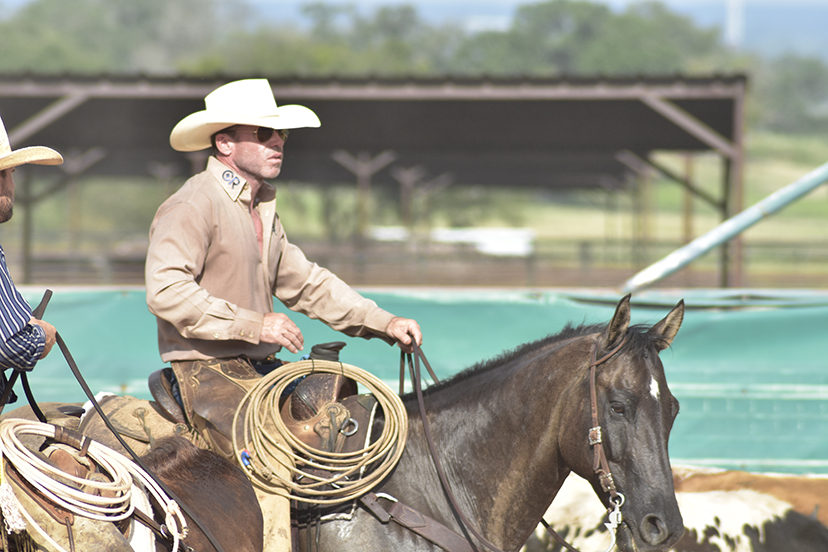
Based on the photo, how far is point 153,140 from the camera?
1717 centimetres

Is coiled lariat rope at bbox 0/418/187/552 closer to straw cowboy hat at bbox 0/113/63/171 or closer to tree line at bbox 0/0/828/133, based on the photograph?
straw cowboy hat at bbox 0/113/63/171

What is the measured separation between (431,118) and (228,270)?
39.7ft

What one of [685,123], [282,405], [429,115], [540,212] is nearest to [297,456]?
[282,405]

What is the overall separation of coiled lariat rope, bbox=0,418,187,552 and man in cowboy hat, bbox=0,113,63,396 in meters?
0.24

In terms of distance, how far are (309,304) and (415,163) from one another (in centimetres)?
1830

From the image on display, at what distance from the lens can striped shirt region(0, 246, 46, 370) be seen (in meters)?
2.25

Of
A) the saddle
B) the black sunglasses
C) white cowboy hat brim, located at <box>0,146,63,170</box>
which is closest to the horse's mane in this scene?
the saddle

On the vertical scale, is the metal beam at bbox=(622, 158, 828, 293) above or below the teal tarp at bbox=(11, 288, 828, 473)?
above

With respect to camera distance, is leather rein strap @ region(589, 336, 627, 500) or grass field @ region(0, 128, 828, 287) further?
grass field @ region(0, 128, 828, 287)

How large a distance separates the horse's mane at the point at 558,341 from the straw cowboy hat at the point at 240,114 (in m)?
1.11

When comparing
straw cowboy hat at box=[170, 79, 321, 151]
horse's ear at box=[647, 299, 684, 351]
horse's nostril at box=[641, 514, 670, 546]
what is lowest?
horse's nostril at box=[641, 514, 670, 546]

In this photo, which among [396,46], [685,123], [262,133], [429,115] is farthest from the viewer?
[396,46]

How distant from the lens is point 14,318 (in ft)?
7.43

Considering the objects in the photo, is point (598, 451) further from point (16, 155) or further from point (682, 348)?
point (682, 348)
